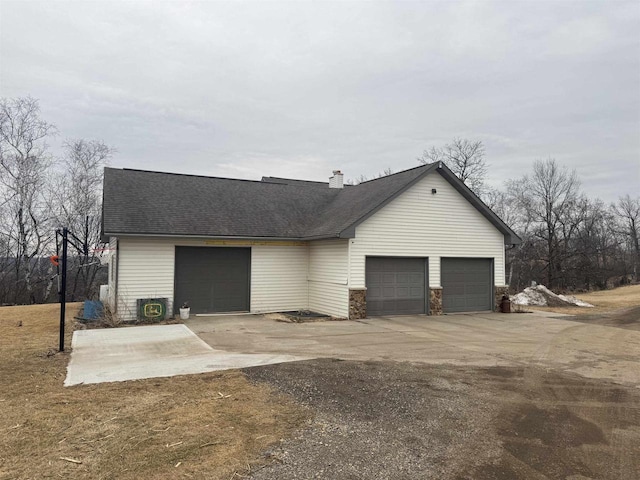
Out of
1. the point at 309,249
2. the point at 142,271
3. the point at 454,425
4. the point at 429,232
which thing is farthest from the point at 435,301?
the point at 454,425

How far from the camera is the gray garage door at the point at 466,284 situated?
15984 millimetres

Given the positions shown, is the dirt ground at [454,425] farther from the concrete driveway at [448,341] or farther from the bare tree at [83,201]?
the bare tree at [83,201]

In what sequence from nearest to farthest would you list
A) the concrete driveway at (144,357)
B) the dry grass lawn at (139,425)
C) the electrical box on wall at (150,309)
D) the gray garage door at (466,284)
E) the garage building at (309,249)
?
the dry grass lawn at (139,425) < the concrete driveway at (144,357) < the electrical box on wall at (150,309) < the garage building at (309,249) < the gray garage door at (466,284)

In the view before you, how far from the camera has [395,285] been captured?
15.1 m

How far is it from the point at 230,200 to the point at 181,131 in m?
9.14

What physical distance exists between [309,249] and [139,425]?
12.1 m

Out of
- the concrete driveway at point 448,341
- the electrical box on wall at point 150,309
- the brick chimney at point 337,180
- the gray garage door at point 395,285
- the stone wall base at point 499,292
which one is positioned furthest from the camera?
the brick chimney at point 337,180

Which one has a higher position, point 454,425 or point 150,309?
point 150,309

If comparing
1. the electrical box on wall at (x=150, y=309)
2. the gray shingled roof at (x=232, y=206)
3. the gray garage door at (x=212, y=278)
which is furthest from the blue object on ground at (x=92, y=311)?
the gray shingled roof at (x=232, y=206)

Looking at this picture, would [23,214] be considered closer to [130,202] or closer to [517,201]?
[130,202]

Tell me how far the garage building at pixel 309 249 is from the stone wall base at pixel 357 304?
1.3 inches

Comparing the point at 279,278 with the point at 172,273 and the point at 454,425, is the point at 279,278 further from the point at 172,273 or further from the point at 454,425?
the point at 454,425

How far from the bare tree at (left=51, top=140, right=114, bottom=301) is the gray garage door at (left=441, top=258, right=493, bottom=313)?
21808mm

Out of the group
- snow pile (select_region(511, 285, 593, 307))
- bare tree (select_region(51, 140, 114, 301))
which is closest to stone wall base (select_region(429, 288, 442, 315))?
snow pile (select_region(511, 285, 593, 307))
